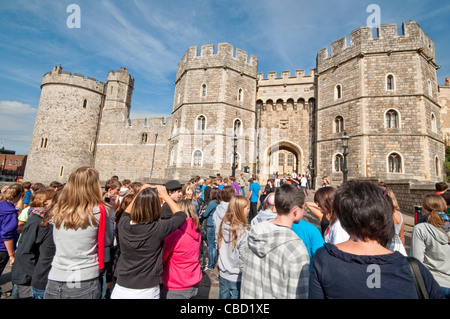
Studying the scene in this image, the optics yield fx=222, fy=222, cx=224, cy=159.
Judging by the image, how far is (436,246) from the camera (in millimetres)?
2180

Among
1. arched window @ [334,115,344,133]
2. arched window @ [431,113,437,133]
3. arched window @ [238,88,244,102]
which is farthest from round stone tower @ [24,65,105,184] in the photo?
arched window @ [431,113,437,133]

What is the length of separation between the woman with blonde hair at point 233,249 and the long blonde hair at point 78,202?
133 cm

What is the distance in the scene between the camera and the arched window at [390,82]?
13391 millimetres

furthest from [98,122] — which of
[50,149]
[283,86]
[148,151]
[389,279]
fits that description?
[389,279]

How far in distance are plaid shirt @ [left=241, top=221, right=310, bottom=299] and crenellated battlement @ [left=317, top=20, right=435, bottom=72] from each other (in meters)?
16.2

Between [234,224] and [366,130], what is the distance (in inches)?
552

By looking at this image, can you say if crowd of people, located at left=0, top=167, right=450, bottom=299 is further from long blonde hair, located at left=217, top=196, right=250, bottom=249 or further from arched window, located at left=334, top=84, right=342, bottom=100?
arched window, located at left=334, top=84, right=342, bottom=100

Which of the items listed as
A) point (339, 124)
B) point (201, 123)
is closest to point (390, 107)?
point (339, 124)

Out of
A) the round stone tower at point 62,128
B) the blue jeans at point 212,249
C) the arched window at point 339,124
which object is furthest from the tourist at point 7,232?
the round stone tower at point 62,128

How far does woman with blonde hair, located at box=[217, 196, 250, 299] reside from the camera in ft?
7.89

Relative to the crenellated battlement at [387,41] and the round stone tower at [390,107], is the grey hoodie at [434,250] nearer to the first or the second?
the round stone tower at [390,107]

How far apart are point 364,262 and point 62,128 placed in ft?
88.4

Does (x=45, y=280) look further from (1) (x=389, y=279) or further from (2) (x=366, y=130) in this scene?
(2) (x=366, y=130)

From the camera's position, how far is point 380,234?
118cm
